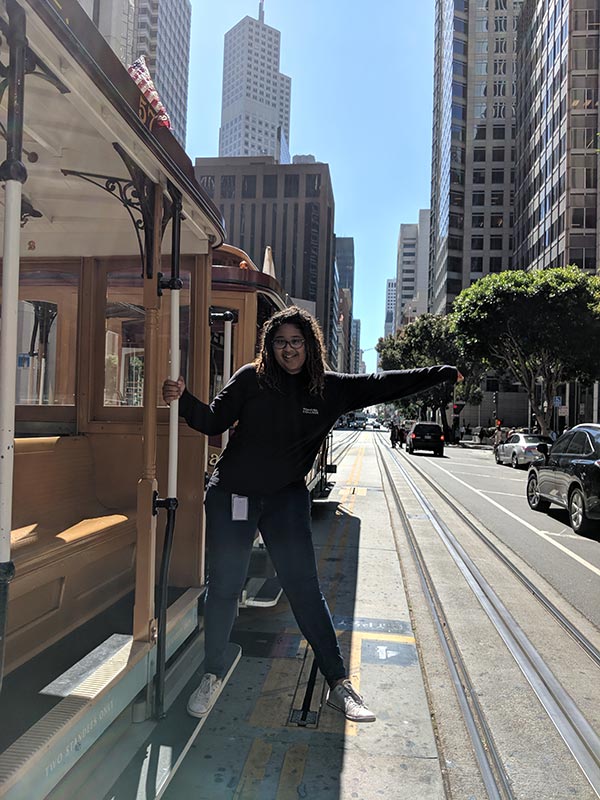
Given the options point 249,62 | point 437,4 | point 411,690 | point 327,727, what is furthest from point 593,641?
point 249,62

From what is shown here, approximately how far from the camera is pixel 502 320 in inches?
1047

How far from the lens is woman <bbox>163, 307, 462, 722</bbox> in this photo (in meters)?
2.64

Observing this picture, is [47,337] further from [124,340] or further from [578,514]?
[578,514]

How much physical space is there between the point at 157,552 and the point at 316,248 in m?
120

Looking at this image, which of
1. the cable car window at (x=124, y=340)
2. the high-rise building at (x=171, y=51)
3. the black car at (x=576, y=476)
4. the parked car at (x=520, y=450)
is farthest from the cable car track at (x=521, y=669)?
the high-rise building at (x=171, y=51)

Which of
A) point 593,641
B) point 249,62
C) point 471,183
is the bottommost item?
point 593,641

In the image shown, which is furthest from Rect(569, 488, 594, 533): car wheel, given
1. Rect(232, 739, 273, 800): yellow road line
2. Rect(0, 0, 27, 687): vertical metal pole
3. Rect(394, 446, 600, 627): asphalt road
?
Rect(0, 0, 27, 687): vertical metal pole

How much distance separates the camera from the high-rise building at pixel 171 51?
3001 cm

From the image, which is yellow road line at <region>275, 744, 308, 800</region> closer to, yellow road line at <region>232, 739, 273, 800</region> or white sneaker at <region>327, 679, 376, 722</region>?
yellow road line at <region>232, 739, 273, 800</region>

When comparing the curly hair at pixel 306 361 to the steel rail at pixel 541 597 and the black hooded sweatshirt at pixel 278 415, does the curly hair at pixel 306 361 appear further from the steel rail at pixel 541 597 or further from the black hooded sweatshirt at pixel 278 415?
the steel rail at pixel 541 597

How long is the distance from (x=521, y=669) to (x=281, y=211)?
381 ft

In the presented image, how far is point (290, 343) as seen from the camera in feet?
9.06

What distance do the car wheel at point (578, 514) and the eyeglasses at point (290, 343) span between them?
7.02 metres

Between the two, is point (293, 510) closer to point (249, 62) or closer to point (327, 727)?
point (327, 727)
